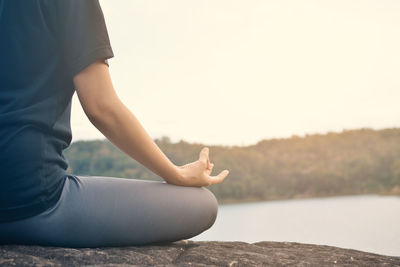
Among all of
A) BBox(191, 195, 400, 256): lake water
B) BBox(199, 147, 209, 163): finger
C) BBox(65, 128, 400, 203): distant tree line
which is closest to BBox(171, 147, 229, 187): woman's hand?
BBox(199, 147, 209, 163): finger

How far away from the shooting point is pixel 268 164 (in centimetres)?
1313

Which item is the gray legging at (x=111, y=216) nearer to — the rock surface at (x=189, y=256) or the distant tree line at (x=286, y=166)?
the rock surface at (x=189, y=256)

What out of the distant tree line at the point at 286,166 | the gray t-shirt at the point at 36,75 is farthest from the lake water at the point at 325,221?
the gray t-shirt at the point at 36,75

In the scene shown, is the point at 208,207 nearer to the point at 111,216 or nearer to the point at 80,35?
the point at 111,216

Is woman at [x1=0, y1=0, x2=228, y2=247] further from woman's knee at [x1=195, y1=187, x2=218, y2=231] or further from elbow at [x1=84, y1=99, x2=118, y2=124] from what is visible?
woman's knee at [x1=195, y1=187, x2=218, y2=231]

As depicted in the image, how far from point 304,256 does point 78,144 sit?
12.2 meters

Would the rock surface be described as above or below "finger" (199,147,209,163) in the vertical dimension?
below

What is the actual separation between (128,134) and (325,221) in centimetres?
1068

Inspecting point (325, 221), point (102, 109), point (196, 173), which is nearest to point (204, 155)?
point (196, 173)

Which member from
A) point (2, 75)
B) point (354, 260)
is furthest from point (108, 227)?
point (354, 260)

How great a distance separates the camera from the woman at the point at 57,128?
1318 mm

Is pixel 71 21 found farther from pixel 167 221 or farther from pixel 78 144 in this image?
pixel 78 144

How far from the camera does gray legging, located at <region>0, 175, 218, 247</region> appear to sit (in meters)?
1.42

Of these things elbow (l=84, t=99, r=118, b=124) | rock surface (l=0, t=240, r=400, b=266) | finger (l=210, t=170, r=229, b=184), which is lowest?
rock surface (l=0, t=240, r=400, b=266)
